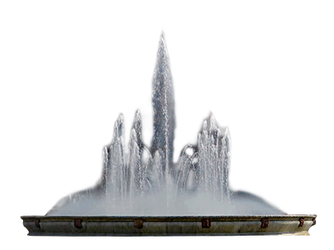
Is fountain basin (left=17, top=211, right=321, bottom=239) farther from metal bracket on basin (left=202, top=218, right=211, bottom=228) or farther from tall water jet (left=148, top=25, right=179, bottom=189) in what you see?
tall water jet (left=148, top=25, right=179, bottom=189)

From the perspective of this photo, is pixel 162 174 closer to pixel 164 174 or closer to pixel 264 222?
pixel 164 174

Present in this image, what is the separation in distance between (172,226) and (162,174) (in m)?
5.15

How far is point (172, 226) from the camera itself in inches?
937

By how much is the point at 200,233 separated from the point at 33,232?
248 inches

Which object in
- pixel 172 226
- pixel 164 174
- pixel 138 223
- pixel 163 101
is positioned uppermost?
pixel 163 101

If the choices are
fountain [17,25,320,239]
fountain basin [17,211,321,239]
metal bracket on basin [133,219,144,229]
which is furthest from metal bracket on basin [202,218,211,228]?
metal bracket on basin [133,219,144,229]

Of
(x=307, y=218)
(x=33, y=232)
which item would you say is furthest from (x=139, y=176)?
(x=307, y=218)

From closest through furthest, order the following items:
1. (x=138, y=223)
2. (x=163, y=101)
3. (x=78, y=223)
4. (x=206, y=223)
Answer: (x=206, y=223) < (x=138, y=223) < (x=78, y=223) < (x=163, y=101)

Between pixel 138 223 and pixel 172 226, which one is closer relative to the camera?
pixel 172 226

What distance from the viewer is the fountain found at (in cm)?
2684

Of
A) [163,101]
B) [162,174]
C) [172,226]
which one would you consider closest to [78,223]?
[172,226]

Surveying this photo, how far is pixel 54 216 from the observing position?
966 inches

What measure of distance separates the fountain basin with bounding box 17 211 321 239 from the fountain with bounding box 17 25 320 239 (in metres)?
0.31

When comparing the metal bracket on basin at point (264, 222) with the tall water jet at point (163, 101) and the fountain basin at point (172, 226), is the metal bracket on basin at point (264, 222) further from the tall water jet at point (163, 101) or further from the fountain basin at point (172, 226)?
the tall water jet at point (163, 101)
